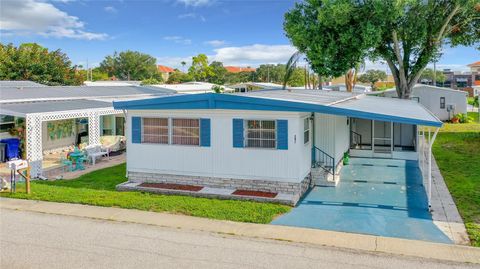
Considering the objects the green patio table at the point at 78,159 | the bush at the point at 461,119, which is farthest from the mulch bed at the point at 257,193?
the bush at the point at 461,119

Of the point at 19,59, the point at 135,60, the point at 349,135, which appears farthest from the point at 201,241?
the point at 135,60

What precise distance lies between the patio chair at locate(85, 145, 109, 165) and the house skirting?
4521 millimetres

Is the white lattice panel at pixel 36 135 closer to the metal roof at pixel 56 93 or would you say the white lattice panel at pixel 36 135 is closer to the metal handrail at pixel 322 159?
the metal roof at pixel 56 93

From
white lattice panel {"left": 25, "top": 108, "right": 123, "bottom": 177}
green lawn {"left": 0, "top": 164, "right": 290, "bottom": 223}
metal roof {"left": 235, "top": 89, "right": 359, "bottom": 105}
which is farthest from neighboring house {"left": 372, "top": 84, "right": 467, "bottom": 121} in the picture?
green lawn {"left": 0, "top": 164, "right": 290, "bottom": 223}

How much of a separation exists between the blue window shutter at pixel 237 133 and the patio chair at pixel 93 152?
800 cm

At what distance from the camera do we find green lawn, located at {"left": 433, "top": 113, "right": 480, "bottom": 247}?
10.1 metres

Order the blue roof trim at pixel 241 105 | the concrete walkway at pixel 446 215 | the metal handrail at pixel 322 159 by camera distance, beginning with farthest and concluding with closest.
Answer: the metal handrail at pixel 322 159 → the blue roof trim at pixel 241 105 → the concrete walkway at pixel 446 215

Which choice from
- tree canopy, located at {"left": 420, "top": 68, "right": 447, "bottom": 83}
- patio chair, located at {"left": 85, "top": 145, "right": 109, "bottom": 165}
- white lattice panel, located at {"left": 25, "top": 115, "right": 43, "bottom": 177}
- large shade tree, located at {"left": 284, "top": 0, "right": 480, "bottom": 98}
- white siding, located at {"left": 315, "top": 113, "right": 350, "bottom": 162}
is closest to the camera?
white siding, located at {"left": 315, "top": 113, "right": 350, "bottom": 162}

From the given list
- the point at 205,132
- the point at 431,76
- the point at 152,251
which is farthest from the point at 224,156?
the point at 431,76

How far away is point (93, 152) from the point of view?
17906 mm

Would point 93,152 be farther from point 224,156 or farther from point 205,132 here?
point 224,156

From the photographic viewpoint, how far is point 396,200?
459 inches

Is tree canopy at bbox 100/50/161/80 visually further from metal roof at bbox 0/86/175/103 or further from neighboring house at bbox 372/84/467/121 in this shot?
neighboring house at bbox 372/84/467/121

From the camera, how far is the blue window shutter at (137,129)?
43.4 ft
